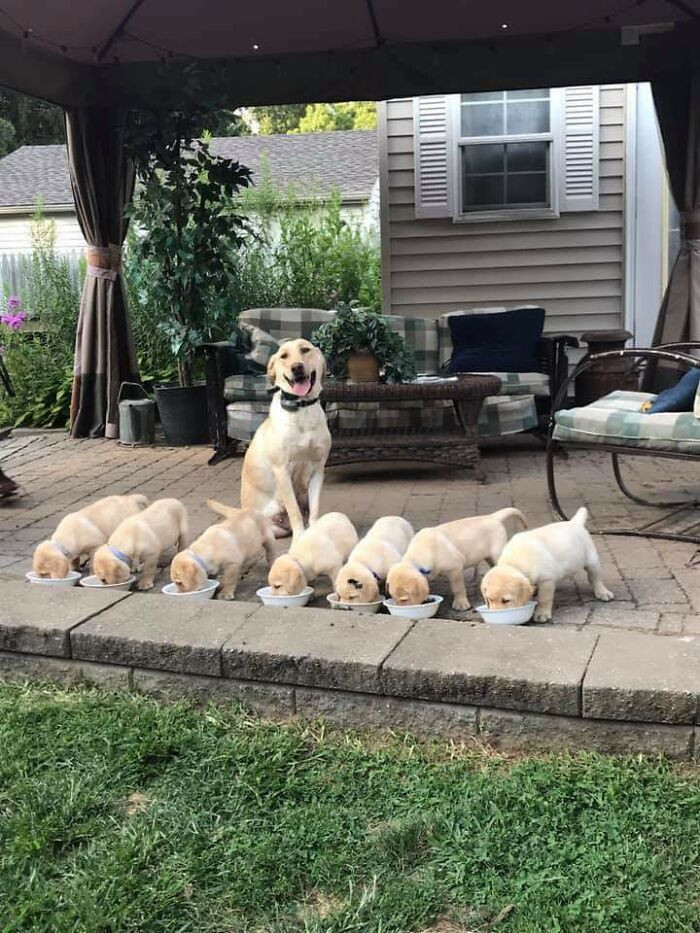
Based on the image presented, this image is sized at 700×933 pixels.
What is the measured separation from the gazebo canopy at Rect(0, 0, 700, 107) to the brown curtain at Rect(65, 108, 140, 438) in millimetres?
351

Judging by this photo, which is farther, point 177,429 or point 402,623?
point 177,429

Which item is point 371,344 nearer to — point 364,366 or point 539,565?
point 364,366

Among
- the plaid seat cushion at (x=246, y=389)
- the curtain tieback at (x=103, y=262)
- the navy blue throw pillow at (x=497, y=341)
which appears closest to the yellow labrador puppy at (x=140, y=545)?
the plaid seat cushion at (x=246, y=389)

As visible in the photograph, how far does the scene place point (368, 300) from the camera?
9.11 m

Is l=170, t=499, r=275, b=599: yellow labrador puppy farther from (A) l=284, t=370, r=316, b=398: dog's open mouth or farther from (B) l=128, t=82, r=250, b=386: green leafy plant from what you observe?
(B) l=128, t=82, r=250, b=386: green leafy plant

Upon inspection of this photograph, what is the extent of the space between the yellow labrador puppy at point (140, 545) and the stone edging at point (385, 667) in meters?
0.27

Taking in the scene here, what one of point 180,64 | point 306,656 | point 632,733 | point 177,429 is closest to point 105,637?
point 306,656

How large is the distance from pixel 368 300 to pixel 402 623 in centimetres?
705

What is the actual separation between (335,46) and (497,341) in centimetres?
249

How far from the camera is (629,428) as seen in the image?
3.50m

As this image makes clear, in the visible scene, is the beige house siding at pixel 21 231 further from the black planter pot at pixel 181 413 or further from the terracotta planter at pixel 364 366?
the terracotta planter at pixel 364 366

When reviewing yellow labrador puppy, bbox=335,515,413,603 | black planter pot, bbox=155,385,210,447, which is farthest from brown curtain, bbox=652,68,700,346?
yellow labrador puppy, bbox=335,515,413,603

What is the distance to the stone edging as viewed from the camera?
78.5 inches

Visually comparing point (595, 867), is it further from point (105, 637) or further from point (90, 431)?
point (90, 431)
